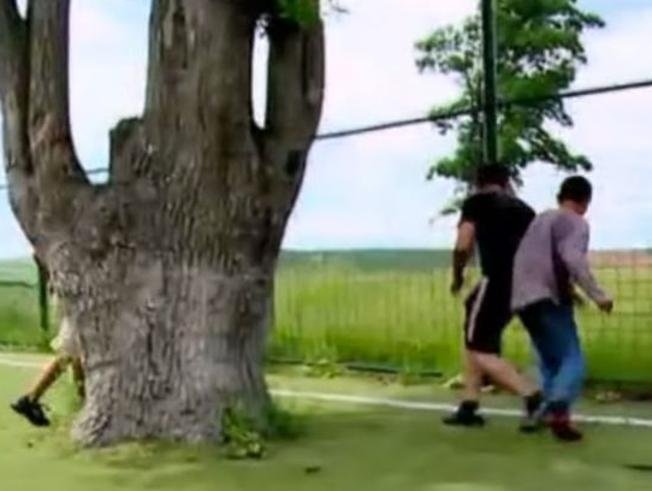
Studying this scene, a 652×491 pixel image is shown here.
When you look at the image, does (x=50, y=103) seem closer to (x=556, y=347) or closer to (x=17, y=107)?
(x=17, y=107)

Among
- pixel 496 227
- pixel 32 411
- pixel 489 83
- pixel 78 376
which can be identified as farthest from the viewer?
pixel 489 83

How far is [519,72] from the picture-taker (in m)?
11.9

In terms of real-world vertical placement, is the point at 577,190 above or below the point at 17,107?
below

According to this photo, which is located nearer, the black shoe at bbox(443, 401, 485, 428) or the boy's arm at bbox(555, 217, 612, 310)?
the boy's arm at bbox(555, 217, 612, 310)

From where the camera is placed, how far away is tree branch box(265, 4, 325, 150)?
31.0 ft

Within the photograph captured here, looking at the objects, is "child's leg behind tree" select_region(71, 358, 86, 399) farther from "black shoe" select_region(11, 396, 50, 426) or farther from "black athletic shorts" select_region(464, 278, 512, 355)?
"black athletic shorts" select_region(464, 278, 512, 355)

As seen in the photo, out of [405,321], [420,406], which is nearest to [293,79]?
[420,406]

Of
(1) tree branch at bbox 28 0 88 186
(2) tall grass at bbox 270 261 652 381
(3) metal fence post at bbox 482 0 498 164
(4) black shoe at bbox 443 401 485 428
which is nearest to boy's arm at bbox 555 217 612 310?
(4) black shoe at bbox 443 401 485 428

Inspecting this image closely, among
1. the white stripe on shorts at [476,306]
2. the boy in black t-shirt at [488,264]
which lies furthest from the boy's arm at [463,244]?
the white stripe on shorts at [476,306]

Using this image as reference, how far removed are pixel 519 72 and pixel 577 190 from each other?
2891mm

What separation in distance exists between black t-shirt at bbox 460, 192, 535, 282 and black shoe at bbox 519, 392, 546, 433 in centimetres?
80

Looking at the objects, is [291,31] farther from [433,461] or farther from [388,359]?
[388,359]

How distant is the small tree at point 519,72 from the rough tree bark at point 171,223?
2.69 metres

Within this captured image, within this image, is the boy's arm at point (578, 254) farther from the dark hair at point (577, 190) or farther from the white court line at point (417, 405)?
the white court line at point (417, 405)
